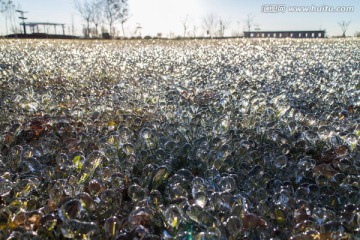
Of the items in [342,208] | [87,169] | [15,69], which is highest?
[15,69]

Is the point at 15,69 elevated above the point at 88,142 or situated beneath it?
elevated above

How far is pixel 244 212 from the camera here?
1267 mm

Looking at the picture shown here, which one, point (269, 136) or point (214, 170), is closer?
point (214, 170)

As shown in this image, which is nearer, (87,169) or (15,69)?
(87,169)

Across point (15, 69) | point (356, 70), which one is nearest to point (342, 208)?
point (356, 70)

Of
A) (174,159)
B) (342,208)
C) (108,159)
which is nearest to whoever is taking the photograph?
(342,208)

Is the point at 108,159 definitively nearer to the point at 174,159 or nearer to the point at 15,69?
the point at 174,159

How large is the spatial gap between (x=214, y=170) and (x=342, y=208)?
0.57 m

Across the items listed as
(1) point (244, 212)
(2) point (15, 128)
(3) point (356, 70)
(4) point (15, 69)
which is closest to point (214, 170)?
(1) point (244, 212)

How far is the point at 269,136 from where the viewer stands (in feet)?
7.57

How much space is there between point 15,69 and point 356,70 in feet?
18.6

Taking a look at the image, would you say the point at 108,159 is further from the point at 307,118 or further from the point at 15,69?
the point at 15,69

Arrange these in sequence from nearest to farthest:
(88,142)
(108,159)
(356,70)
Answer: (108,159)
(88,142)
(356,70)

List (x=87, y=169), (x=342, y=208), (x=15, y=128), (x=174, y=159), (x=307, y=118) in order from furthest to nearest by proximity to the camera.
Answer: (x=307, y=118)
(x=15, y=128)
(x=174, y=159)
(x=87, y=169)
(x=342, y=208)
